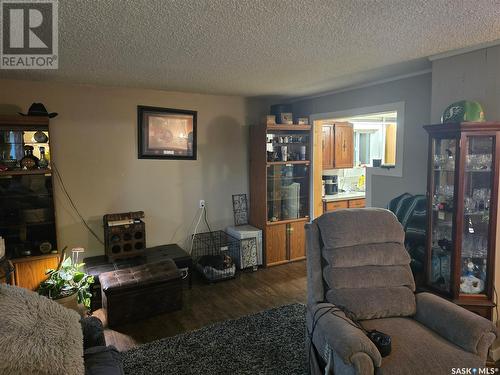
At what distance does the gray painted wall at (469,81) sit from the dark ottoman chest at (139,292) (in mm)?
2911

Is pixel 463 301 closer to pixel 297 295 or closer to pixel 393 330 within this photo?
pixel 393 330

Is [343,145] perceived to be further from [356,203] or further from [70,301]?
[70,301]

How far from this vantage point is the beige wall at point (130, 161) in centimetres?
367

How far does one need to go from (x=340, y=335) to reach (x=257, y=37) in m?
1.88

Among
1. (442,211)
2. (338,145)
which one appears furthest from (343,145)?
(442,211)

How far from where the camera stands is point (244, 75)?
3.29 meters

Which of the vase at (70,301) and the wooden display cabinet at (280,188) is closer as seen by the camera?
the vase at (70,301)

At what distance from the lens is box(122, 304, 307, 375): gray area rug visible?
2.41 metres

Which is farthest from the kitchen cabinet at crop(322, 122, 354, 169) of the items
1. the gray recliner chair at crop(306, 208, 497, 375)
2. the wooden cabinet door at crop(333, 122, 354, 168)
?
the gray recliner chair at crop(306, 208, 497, 375)

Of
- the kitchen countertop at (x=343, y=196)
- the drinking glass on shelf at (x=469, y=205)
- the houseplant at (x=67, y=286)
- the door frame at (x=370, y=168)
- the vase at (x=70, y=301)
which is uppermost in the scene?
the door frame at (x=370, y=168)

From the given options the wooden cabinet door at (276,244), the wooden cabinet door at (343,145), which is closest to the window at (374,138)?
the wooden cabinet door at (343,145)

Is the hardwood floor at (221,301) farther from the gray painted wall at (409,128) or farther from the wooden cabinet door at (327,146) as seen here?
the wooden cabinet door at (327,146)

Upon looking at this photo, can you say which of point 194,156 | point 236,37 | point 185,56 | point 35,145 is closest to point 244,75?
point 185,56

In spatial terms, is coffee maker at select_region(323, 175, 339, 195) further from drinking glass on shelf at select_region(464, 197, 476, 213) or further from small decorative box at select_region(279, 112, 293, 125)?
drinking glass on shelf at select_region(464, 197, 476, 213)
